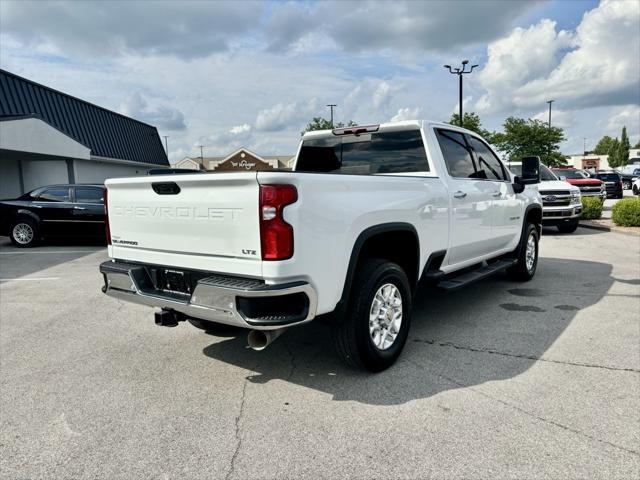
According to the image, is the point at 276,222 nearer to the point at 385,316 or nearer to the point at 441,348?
the point at 385,316

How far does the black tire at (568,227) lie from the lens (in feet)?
42.0

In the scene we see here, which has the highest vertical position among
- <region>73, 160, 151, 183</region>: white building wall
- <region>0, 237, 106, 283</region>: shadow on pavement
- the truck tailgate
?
<region>73, 160, 151, 183</region>: white building wall

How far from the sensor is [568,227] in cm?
1302

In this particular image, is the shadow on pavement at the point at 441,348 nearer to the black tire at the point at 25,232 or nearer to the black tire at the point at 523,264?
the black tire at the point at 523,264

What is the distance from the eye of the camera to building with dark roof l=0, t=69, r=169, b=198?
14555 mm

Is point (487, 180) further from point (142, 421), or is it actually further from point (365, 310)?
point (142, 421)

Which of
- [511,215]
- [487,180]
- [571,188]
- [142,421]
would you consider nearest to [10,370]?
[142,421]

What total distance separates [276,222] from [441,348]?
225cm

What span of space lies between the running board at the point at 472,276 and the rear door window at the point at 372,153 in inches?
44.3

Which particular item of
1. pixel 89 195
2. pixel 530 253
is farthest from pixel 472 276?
pixel 89 195

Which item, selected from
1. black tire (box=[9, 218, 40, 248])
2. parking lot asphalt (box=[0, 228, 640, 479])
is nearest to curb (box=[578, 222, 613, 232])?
parking lot asphalt (box=[0, 228, 640, 479])

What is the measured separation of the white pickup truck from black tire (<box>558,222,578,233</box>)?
9.05 metres

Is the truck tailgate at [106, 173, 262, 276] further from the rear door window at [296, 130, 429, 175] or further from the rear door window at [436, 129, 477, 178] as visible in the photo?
the rear door window at [436, 129, 477, 178]

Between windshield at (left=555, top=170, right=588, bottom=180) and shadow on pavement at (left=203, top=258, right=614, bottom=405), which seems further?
windshield at (left=555, top=170, right=588, bottom=180)
